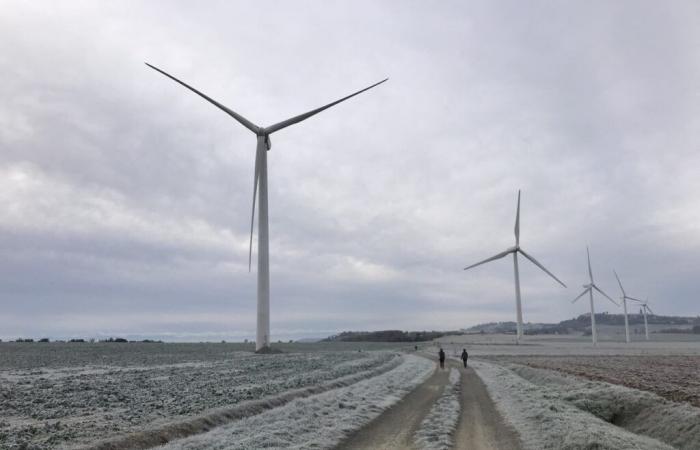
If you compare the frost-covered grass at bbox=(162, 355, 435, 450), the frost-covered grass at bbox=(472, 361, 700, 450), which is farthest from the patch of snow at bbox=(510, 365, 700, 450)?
the frost-covered grass at bbox=(162, 355, 435, 450)

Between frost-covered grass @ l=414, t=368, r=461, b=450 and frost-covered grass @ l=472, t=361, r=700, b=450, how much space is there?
2551 millimetres

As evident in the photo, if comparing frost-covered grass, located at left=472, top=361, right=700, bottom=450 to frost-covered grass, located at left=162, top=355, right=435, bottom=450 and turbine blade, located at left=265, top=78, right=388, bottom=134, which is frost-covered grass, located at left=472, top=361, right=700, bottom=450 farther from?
turbine blade, located at left=265, top=78, right=388, bottom=134

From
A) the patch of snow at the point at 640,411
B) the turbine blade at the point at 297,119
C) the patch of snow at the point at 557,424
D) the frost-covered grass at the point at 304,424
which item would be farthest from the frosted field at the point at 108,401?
the turbine blade at the point at 297,119

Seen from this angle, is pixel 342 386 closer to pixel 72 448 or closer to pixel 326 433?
pixel 326 433

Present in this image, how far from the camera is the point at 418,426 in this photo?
23.2 m

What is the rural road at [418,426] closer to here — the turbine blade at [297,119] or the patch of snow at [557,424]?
the patch of snow at [557,424]

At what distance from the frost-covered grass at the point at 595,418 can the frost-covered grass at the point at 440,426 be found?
8.37 ft

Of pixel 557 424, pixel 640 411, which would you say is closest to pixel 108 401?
pixel 557 424

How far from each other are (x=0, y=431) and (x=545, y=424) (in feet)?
68.6

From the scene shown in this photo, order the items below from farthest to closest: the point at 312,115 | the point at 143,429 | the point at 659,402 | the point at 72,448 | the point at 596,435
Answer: the point at 312,115, the point at 659,402, the point at 143,429, the point at 596,435, the point at 72,448

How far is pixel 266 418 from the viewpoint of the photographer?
24.3 metres

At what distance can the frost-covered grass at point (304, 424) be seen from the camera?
19.2 meters

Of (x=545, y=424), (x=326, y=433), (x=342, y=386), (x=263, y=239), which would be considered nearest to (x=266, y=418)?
(x=326, y=433)

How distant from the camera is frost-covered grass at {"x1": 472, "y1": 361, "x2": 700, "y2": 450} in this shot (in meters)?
19.2
